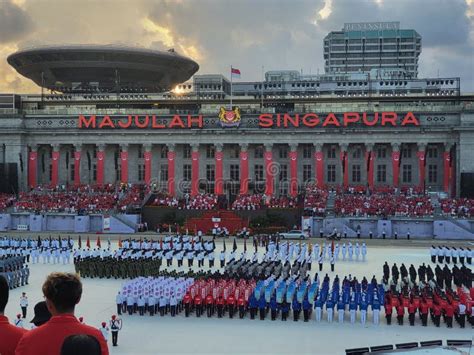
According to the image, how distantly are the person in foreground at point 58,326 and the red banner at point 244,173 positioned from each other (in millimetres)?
65514

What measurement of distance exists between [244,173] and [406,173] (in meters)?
18.6

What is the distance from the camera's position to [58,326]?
6.36m

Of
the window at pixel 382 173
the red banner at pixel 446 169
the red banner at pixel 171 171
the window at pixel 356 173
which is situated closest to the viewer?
the red banner at pixel 446 169

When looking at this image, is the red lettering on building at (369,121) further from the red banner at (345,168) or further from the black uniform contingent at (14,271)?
the black uniform contingent at (14,271)

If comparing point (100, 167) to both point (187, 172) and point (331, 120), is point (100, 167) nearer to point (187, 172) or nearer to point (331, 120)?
point (187, 172)

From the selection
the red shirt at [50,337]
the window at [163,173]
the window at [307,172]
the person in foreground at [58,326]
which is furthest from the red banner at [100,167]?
the red shirt at [50,337]

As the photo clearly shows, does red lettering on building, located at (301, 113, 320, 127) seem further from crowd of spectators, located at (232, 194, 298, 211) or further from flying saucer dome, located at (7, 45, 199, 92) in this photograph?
flying saucer dome, located at (7, 45, 199, 92)

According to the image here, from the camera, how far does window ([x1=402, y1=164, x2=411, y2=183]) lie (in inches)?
2840

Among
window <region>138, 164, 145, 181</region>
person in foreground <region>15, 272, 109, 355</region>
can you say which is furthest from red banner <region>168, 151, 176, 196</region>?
person in foreground <region>15, 272, 109, 355</region>

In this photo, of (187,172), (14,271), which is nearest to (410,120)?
(187,172)

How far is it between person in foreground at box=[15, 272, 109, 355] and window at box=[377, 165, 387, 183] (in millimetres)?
68004

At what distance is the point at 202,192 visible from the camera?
73500 mm

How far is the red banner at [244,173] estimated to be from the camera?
237 ft

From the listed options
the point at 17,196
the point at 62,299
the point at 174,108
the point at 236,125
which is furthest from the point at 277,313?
the point at 174,108
